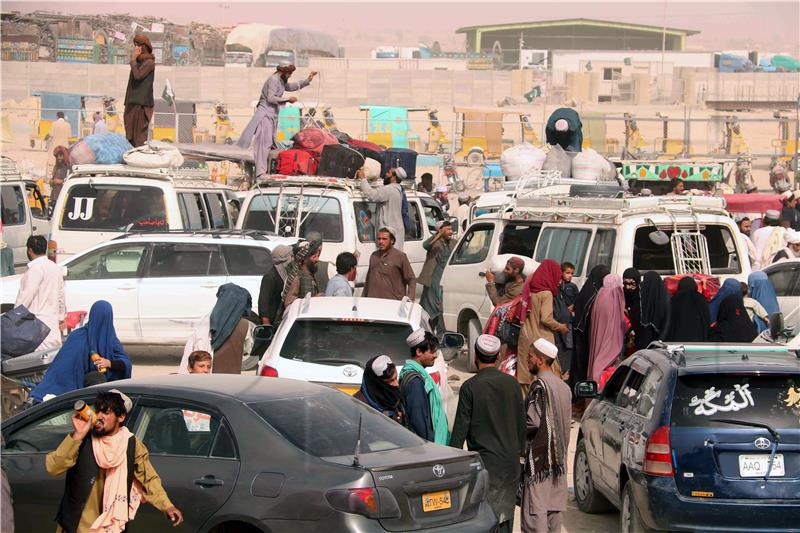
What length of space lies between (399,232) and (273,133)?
338 centimetres

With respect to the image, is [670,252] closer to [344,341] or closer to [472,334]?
[472,334]

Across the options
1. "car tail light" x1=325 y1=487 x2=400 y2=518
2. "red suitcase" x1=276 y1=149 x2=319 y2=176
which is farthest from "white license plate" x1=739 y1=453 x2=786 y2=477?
"red suitcase" x1=276 y1=149 x2=319 y2=176

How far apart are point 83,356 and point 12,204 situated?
11.4m

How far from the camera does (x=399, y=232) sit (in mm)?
17156

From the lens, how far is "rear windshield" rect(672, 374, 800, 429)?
7.39m

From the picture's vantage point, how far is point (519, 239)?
49.8ft

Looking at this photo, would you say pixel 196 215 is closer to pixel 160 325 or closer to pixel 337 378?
pixel 160 325

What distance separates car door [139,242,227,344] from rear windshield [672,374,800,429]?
8.45 m

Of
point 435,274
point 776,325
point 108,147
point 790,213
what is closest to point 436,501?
point 776,325

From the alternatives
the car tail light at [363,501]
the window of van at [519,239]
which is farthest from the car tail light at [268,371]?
the window of van at [519,239]

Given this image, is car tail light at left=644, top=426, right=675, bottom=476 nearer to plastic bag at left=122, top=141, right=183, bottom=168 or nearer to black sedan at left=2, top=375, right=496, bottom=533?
black sedan at left=2, top=375, right=496, bottom=533

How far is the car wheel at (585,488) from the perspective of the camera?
9.20 meters

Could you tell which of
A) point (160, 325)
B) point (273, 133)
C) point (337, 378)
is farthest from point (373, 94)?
point (337, 378)

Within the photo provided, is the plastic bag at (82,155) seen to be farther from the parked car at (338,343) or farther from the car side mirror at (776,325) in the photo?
the car side mirror at (776,325)
